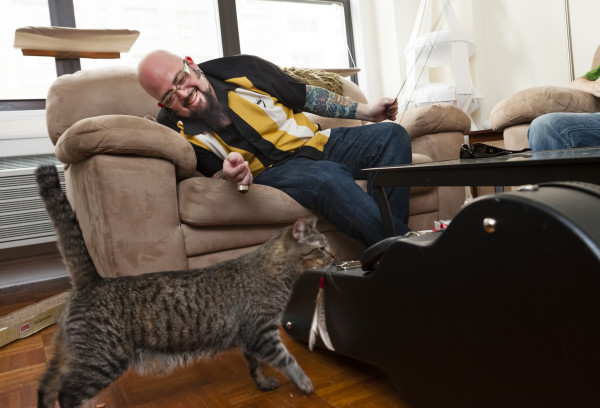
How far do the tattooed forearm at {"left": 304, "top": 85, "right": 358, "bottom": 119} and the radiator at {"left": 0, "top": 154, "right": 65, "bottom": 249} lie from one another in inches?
64.8

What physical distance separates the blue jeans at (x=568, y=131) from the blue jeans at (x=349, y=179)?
1.77 feet

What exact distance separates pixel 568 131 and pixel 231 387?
139 cm

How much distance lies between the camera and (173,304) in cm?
110

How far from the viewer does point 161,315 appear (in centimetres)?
107

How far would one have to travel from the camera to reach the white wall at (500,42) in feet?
11.3

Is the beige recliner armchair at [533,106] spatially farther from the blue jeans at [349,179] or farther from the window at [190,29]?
the window at [190,29]

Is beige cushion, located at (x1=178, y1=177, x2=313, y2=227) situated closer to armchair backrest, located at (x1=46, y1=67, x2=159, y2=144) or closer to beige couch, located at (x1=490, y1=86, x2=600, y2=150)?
armchair backrest, located at (x1=46, y1=67, x2=159, y2=144)

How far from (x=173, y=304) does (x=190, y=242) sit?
595 mm

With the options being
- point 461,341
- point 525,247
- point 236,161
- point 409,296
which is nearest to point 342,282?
point 409,296

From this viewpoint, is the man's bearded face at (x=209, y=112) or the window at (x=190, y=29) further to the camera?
the window at (x=190, y=29)

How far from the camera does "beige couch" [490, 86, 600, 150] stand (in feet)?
8.20

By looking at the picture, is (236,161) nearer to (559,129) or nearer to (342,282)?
(342,282)

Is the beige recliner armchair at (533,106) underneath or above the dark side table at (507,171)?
above

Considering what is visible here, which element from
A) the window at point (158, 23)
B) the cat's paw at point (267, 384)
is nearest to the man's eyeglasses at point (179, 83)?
the cat's paw at point (267, 384)
